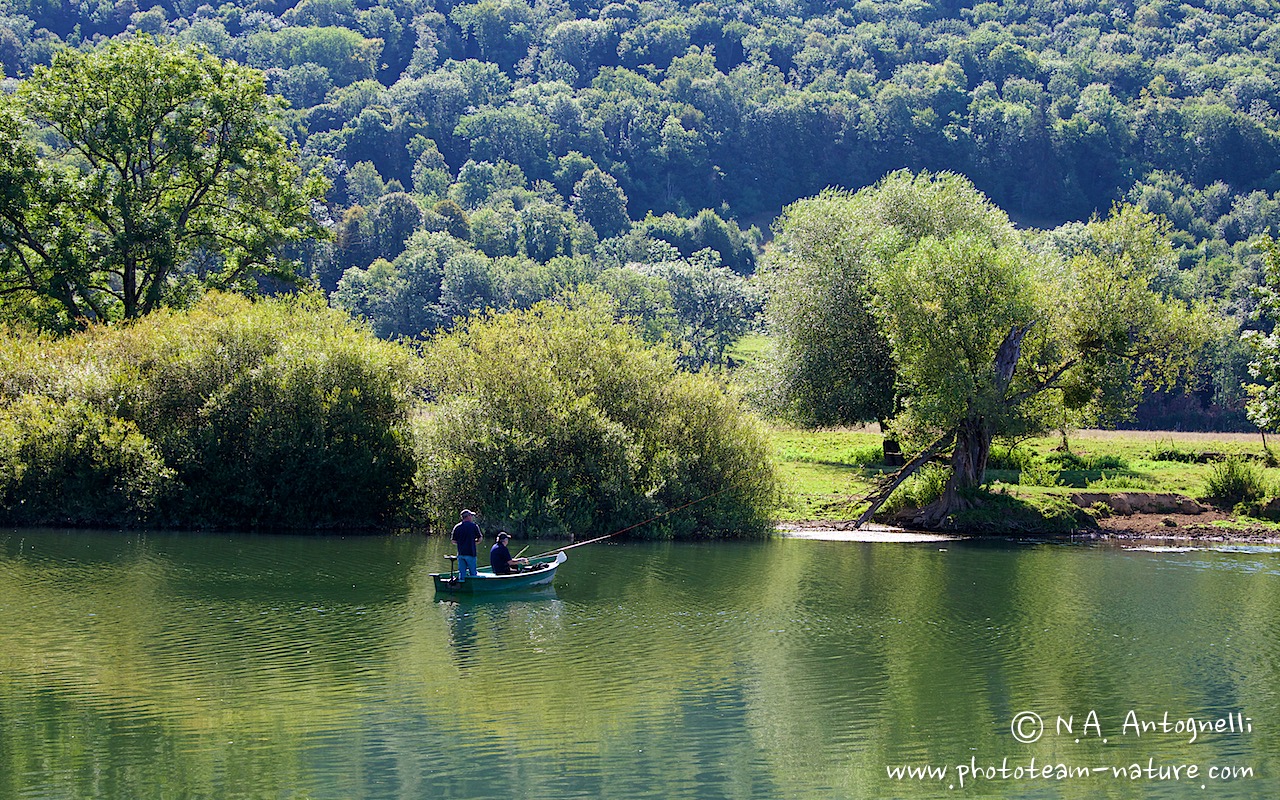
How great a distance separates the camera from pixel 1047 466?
54.8 metres

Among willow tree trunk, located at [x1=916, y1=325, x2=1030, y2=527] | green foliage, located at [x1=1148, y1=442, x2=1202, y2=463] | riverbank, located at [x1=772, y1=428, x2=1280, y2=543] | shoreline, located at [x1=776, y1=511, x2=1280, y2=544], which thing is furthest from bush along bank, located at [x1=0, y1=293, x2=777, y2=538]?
green foliage, located at [x1=1148, y1=442, x2=1202, y2=463]

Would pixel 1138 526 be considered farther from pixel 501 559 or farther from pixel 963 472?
pixel 501 559

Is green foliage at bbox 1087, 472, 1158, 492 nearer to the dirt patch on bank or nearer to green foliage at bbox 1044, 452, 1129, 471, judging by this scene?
the dirt patch on bank

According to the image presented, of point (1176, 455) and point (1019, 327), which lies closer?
point (1019, 327)

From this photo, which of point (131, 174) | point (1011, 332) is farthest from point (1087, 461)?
point (131, 174)

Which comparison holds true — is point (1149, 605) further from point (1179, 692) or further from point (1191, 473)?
point (1191, 473)

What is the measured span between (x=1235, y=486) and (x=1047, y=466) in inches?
321

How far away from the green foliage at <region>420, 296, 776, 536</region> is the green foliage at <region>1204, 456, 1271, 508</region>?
58.9 ft

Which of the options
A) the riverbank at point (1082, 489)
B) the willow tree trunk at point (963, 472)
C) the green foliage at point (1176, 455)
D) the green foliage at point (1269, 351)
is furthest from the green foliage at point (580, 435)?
the green foliage at point (1176, 455)

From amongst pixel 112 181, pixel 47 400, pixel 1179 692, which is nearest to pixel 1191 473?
pixel 1179 692

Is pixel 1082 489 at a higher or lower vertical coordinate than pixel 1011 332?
lower

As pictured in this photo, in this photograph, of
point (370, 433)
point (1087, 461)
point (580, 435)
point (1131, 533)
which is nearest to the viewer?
point (580, 435)

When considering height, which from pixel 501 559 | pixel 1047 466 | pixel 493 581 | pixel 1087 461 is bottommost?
pixel 493 581

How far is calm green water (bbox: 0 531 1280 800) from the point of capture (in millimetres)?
18812
